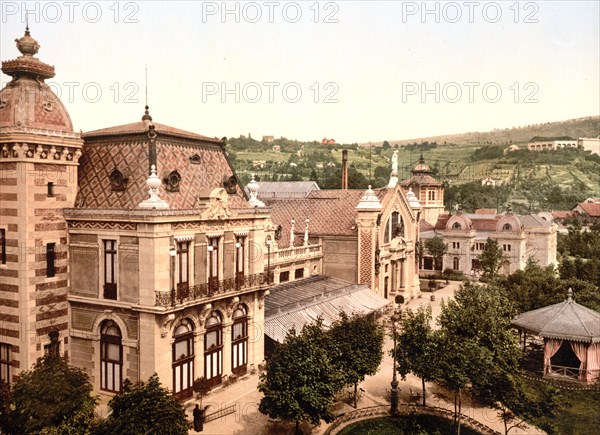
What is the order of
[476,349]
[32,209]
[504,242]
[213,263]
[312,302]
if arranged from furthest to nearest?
[504,242]
[312,302]
[213,263]
[476,349]
[32,209]

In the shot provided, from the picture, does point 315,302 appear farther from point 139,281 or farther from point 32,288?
point 32,288

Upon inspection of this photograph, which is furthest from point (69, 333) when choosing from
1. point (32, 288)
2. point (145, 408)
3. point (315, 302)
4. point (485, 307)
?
point (485, 307)

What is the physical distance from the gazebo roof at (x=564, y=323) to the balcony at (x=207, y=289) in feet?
57.8

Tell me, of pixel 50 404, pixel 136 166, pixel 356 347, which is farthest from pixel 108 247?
pixel 356 347

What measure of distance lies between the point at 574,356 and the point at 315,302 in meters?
17.9

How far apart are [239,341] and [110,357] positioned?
7647mm

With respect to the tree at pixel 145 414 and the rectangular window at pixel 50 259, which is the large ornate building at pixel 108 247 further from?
the tree at pixel 145 414

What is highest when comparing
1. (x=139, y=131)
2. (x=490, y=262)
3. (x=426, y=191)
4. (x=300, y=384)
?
(x=139, y=131)

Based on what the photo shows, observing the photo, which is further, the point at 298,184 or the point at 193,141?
the point at 298,184

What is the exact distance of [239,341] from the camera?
32.3m

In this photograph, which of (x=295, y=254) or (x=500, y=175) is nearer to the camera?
(x=295, y=254)

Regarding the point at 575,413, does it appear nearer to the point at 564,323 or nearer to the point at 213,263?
the point at 564,323

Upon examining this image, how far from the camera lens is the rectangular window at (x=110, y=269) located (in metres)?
27.0

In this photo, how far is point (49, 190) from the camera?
88.9 ft
